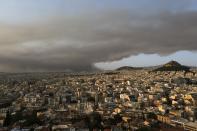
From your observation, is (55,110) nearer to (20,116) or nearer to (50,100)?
(20,116)

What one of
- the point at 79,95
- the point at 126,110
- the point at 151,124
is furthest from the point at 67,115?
the point at 79,95

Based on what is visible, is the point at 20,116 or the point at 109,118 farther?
the point at 20,116

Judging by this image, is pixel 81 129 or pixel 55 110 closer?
pixel 81 129

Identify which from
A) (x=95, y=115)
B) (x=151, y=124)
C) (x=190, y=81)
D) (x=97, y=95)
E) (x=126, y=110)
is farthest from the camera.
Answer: (x=190, y=81)

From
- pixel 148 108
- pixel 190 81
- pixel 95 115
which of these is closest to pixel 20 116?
pixel 95 115

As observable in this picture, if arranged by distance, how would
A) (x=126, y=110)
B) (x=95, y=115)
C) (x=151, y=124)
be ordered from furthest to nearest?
(x=126, y=110) → (x=95, y=115) → (x=151, y=124)

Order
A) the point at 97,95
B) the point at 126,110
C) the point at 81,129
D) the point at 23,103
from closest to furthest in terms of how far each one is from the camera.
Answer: the point at 81,129 < the point at 126,110 < the point at 23,103 < the point at 97,95

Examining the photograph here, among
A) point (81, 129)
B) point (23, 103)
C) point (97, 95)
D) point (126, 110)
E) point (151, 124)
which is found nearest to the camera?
point (81, 129)

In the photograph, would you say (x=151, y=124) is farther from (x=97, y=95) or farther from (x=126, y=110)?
(x=97, y=95)
